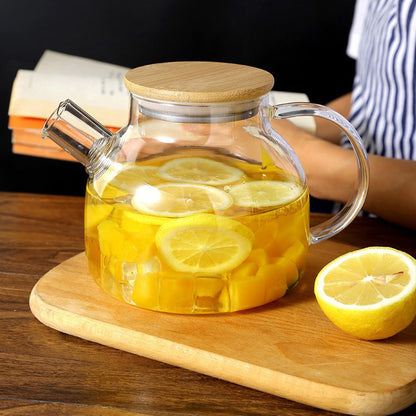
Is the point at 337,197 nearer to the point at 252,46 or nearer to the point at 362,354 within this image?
the point at 362,354

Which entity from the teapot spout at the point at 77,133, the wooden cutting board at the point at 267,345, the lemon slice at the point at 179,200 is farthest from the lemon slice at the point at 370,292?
the teapot spout at the point at 77,133

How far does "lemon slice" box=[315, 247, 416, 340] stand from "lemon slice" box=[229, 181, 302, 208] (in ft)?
0.29

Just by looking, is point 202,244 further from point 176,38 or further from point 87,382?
point 176,38

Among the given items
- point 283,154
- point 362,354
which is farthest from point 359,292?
point 283,154

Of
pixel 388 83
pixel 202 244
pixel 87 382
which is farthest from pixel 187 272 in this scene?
pixel 388 83

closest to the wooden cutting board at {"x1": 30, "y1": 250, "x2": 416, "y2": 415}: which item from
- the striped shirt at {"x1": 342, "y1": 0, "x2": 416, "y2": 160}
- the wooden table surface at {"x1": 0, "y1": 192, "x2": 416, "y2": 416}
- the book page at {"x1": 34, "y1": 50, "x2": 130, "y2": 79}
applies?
the wooden table surface at {"x1": 0, "y1": 192, "x2": 416, "y2": 416}

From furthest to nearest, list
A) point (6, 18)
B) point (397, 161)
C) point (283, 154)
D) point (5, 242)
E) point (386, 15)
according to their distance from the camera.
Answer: point (6, 18)
point (386, 15)
point (397, 161)
point (5, 242)
point (283, 154)

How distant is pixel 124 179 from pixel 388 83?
83 centimetres

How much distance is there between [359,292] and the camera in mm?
654

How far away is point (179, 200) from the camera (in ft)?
2.19

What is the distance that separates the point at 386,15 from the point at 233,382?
3.25 ft

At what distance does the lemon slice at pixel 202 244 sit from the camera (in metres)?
0.65

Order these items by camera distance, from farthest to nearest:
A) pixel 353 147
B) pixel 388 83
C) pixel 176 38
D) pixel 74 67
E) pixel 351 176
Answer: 1. pixel 176 38
2. pixel 74 67
3. pixel 388 83
4. pixel 351 176
5. pixel 353 147

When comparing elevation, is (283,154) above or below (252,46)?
above
